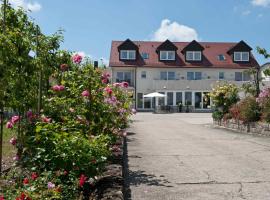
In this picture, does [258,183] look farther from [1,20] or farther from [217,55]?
[217,55]

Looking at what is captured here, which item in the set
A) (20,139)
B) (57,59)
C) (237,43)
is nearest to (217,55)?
(237,43)

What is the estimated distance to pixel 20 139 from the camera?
6922 mm

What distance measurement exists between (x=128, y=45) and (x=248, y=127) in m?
40.2

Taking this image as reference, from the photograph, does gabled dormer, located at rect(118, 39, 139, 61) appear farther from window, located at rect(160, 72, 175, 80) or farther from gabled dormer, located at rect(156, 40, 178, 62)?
window, located at rect(160, 72, 175, 80)

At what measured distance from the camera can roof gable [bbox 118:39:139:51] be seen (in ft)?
196

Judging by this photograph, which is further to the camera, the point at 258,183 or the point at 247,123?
the point at 247,123

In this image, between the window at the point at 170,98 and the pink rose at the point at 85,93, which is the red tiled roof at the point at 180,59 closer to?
the window at the point at 170,98

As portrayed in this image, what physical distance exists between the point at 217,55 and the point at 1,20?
188 ft

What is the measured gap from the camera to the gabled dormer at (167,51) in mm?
60531

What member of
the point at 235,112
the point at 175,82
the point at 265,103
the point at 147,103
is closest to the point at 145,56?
the point at 175,82

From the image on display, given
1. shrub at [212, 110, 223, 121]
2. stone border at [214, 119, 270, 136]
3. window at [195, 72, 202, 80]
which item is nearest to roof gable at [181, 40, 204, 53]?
window at [195, 72, 202, 80]

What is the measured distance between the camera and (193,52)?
6116 cm

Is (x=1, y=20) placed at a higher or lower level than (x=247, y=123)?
higher

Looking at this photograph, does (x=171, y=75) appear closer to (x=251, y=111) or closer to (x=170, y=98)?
(x=170, y=98)
